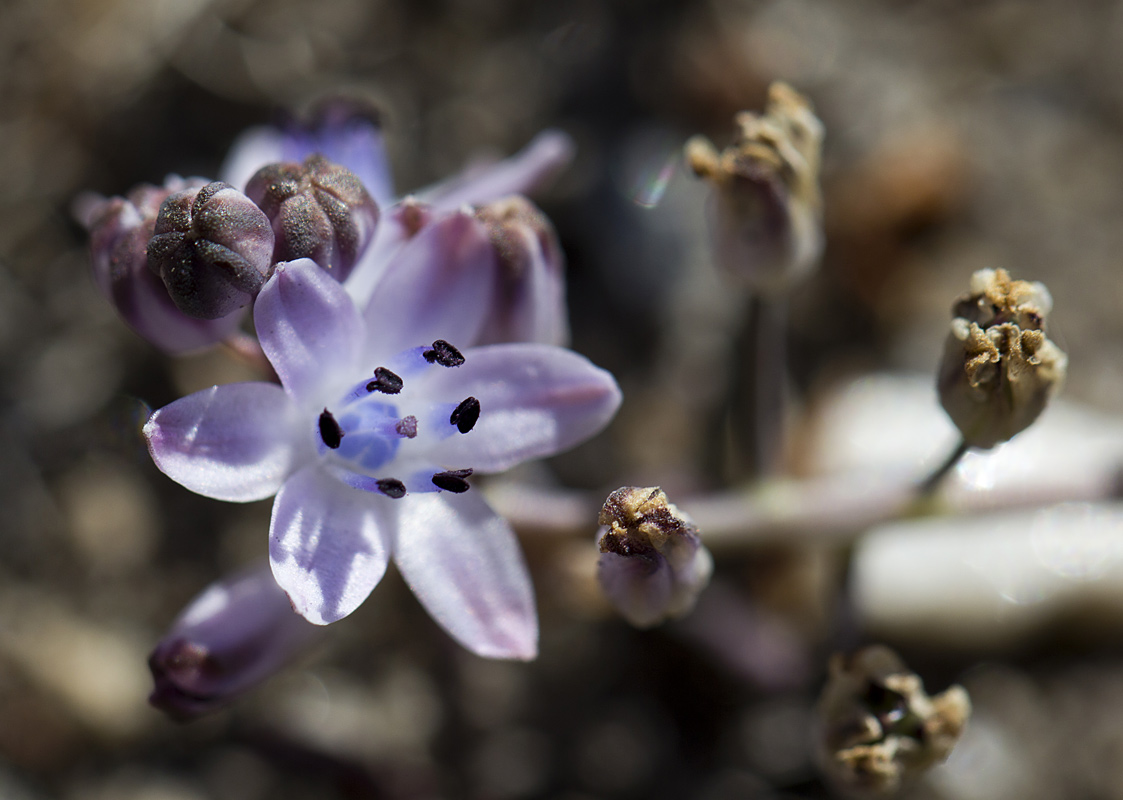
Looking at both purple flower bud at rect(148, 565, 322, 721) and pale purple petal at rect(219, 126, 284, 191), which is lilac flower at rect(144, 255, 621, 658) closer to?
purple flower bud at rect(148, 565, 322, 721)

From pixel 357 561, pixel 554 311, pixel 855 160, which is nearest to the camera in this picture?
pixel 357 561

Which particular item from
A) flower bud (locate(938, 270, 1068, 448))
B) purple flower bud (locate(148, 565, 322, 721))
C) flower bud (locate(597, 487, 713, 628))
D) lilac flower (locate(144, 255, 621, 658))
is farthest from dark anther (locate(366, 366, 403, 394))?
flower bud (locate(938, 270, 1068, 448))

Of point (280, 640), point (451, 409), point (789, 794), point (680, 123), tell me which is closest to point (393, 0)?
point (680, 123)

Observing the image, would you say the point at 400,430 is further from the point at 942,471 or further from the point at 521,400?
the point at 942,471

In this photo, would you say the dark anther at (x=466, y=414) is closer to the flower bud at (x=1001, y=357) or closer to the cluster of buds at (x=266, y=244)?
the cluster of buds at (x=266, y=244)

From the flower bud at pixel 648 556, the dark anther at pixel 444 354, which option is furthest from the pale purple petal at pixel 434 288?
the flower bud at pixel 648 556

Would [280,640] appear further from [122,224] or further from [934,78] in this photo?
[934,78]

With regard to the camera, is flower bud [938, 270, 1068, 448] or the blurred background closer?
flower bud [938, 270, 1068, 448]
